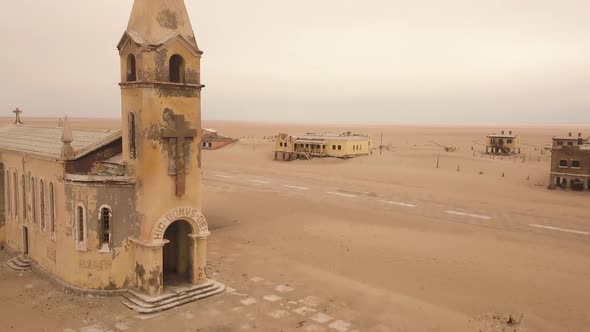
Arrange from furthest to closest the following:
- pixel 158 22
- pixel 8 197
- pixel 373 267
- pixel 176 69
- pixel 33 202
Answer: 1. pixel 8 197
2. pixel 373 267
3. pixel 33 202
4. pixel 176 69
5. pixel 158 22

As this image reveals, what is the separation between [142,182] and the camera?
17391 millimetres

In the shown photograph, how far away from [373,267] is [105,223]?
41.1 feet

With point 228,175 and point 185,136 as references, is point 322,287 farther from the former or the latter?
point 228,175

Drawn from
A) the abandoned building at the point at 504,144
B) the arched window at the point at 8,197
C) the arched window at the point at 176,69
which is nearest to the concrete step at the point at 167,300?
the arched window at the point at 176,69

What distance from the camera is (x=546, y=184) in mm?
48344

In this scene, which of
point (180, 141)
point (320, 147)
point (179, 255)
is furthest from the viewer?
point (320, 147)

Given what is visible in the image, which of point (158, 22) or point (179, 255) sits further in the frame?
point (179, 255)

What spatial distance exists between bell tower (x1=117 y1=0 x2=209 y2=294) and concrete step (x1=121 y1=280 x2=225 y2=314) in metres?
0.50

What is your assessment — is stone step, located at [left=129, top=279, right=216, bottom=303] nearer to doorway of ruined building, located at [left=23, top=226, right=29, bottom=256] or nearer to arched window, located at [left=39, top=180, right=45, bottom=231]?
arched window, located at [left=39, top=180, right=45, bottom=231]

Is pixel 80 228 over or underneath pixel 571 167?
underneath

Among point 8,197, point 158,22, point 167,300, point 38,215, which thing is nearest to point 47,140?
point 38,215

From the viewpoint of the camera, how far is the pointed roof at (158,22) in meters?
17.4

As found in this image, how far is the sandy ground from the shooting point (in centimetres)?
1669

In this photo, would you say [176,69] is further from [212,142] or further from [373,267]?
[212,142]
